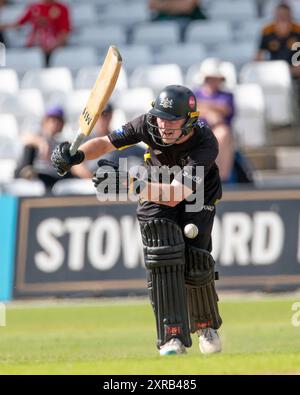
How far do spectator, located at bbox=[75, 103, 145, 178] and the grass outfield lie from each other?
159cm

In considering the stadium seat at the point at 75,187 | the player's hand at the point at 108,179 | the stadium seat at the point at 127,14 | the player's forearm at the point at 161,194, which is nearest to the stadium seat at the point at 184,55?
the stadium seat at the point at 127,14

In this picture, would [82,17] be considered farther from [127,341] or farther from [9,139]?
[127,341]

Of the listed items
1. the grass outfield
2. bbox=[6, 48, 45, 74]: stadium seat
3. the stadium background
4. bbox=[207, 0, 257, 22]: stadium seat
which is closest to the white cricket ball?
the grass outfield

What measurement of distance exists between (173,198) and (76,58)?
32.5 ft

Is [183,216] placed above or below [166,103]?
below

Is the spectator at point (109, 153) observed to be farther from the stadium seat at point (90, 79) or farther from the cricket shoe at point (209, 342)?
the cricket shoe at point (209, 342)

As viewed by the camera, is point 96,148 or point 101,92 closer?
point 101,92

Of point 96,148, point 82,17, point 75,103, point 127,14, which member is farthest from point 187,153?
point 82,17

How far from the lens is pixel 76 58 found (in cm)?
1738

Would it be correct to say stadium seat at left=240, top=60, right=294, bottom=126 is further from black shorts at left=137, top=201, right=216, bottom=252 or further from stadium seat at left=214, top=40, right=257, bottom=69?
black shorts at left=137, top=201, right=216, bottom=252

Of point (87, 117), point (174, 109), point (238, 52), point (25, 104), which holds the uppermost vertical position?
point (238, 52)

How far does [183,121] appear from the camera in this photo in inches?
307

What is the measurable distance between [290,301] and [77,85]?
5.29 metres
